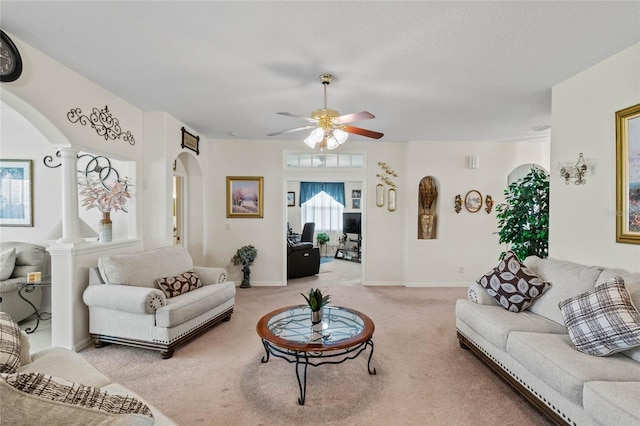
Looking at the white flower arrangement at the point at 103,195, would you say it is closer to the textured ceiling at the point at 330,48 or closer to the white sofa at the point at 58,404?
the textured ceiling at the point at 330,48

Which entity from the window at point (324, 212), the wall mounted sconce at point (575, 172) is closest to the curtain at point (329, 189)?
the window at point (324, 212)

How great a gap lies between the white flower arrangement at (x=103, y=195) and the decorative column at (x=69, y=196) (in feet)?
0.78

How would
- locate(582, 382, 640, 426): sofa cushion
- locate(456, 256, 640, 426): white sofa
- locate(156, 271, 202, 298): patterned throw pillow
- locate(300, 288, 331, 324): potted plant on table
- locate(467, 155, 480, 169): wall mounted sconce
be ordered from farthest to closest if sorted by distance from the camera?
locate(467, 155, 480, 169): wall mounted sconce < locate(156, 271, 202, 298): patterned throw pillow < locate(300, 288, 331, 324): potted plant on table < locate(456, 256, 640, 426): white sofa < locate(582, 382, 640, 426): sofa cushion

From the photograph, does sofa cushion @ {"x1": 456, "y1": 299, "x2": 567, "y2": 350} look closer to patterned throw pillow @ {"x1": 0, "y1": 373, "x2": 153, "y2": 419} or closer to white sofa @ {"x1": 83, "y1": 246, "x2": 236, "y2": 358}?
patterned throw pillow @ {"x1": 0, "y1": 373, "x2": 153, "y2": 419}

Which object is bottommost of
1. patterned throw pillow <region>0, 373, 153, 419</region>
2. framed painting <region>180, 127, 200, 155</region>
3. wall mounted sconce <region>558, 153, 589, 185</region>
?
patterned throw pillow <region>0, 373, 153, 419</region>

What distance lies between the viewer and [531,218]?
11.0ft

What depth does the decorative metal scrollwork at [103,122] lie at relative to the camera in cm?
280

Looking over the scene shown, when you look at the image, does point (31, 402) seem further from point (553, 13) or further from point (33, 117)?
point (553, 13)

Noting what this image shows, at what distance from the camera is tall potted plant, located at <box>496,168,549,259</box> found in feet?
10.9

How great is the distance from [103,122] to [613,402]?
4489 mm

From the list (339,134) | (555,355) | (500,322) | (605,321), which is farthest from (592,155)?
(339,134)

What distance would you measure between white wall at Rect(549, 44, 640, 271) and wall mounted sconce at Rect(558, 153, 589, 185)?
0.16 ft

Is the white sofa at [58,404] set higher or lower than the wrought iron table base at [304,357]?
higher

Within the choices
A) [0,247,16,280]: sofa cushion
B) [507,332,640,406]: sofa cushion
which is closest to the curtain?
[0,247,16,280]: sofa cushion
